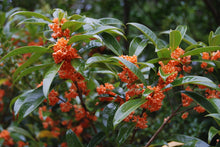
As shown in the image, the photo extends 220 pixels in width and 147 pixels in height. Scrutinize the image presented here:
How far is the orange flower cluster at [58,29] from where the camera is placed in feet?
3.70

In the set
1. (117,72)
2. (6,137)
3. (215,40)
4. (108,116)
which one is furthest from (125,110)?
(6,137)

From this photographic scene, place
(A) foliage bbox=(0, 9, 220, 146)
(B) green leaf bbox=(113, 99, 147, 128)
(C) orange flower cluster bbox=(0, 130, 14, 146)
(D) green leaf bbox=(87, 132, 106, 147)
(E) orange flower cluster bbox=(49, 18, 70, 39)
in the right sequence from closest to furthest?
1. (B) green leaf bbox=(113, 99, 147, 128)
2. (A) foliage bbox=(0, 9, 220, 146)
3. (E) orange flower cluster bbox=(49, 18, 70, 39)
4. (D) green leaf bbox=(87, 132, 106, 147)
5. (C) orange flower cluster bbox=(0, 130, 14, 146)

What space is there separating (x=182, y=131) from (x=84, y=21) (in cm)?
120

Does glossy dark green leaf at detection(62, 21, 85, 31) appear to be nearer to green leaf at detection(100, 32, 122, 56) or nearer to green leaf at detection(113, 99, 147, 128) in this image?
green leaf at detection(100, 32, 122, 56)

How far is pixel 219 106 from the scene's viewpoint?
1023 millimetres

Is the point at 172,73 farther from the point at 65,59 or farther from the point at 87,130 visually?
the point at 87,130

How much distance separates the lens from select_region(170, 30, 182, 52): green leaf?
3.53ft

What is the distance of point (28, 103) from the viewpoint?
1110 millimetres

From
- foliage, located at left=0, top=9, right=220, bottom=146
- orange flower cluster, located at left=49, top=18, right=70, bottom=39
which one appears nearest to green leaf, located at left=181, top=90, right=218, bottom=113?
foliage, located at left=0, top=9, right=220, bottom=146

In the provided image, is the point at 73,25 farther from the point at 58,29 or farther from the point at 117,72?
the point at 117,72

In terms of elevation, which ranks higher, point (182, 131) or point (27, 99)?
point (27, 99)

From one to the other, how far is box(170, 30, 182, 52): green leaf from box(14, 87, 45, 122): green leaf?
653mm

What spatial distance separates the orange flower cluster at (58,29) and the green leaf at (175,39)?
1.60 ft

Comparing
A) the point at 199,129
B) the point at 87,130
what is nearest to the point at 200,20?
the point at 199,129
